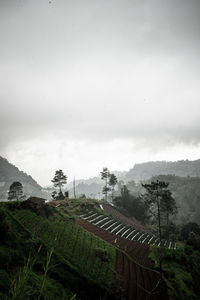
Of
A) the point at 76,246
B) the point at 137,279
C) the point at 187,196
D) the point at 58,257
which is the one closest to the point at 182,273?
the point at 137,279

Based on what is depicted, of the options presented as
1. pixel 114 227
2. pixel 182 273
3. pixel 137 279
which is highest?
pixel 137 279

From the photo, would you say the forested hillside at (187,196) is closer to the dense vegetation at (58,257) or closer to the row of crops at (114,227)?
the row of crops at (114,227)

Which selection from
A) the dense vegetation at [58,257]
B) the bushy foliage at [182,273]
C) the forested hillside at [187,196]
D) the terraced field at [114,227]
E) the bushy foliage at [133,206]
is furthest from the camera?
the forested hillside at [187,196]

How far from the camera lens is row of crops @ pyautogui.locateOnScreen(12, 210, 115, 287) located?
532 inches

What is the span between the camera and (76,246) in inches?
649

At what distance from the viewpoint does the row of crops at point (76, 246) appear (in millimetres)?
13523

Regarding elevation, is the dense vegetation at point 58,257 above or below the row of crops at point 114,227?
above

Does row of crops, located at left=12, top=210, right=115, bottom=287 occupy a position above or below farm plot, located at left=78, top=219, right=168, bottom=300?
above

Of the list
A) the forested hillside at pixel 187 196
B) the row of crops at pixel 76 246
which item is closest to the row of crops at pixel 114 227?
the row of crops at pixel 76 246

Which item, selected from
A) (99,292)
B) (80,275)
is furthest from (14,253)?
(99,292)

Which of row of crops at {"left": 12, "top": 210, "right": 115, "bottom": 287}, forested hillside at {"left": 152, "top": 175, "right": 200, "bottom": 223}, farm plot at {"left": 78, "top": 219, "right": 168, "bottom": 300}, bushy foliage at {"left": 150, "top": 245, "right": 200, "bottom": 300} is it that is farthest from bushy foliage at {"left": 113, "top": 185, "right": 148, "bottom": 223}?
forested hillside at {"left": 152, "top": 175, "right": 200, "bottom": 223}

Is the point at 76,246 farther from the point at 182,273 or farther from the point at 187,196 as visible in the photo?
the point at 187,196

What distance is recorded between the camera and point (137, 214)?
178ft

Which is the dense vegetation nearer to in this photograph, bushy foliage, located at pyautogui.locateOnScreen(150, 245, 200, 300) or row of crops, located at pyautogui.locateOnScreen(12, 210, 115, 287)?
row of crops, located at pyautogui.locateOnScreen(12, 210, 115, 287)
